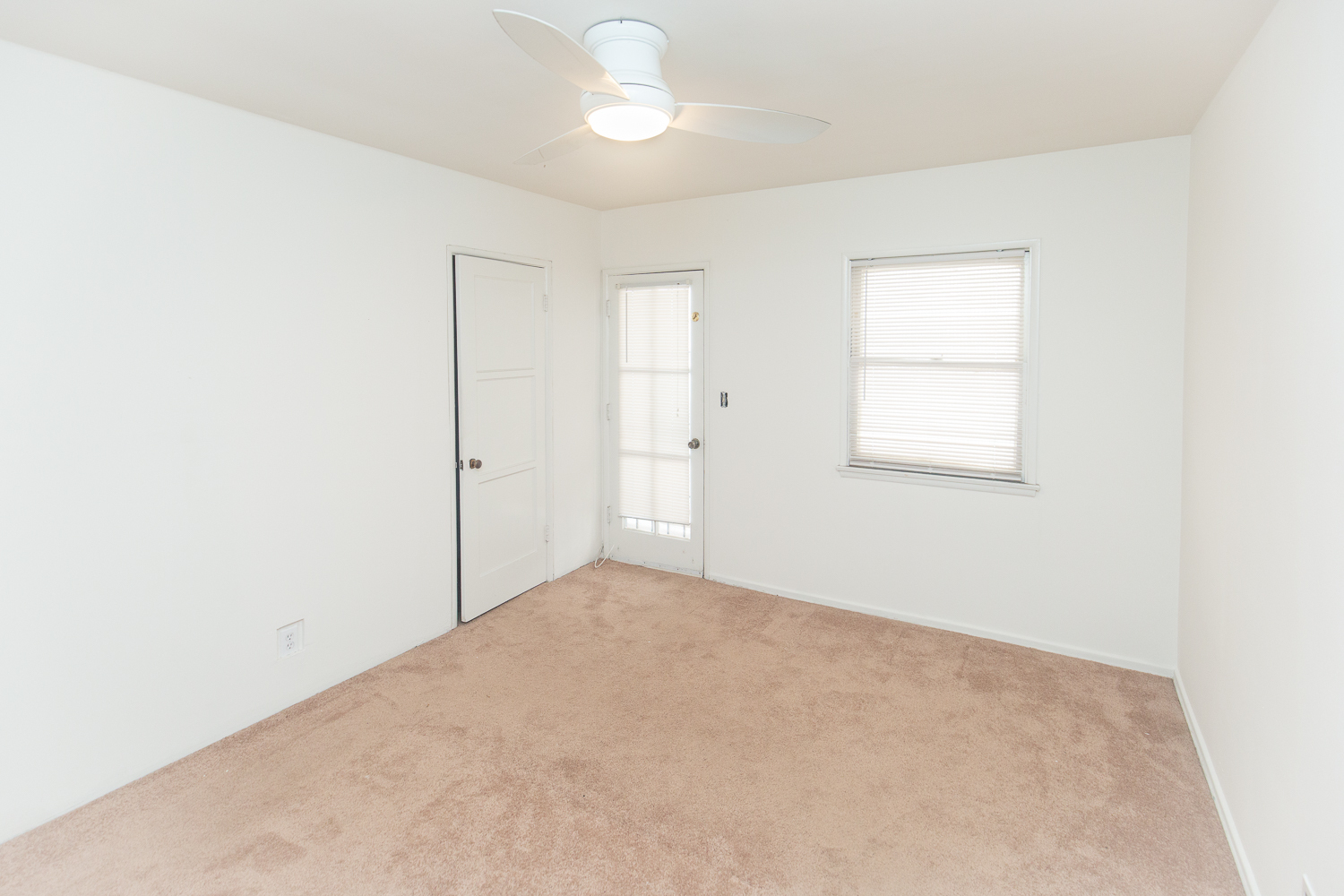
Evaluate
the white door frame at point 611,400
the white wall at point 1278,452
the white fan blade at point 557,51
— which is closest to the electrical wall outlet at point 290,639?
the white door frame at point 611,400

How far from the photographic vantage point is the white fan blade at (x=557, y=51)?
57.8 inches

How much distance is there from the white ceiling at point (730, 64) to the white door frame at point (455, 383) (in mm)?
656

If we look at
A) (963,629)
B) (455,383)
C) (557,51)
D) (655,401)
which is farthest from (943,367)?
(557,51)

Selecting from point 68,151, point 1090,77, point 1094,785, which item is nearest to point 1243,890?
point 1094,785

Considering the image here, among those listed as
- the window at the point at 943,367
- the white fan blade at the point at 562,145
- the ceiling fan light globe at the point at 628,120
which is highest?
the white fan blade at the point at 562,145

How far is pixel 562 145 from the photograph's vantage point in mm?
2352

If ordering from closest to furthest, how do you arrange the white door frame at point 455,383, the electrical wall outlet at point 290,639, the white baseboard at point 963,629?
the electrical wall outlet at point 290,639, the white baseboard at point 963,629, the white door frame at point 455,383

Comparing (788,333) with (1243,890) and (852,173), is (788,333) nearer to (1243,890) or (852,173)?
(852,173)

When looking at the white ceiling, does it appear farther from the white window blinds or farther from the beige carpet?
the beige carpet

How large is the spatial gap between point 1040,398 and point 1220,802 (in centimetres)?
180

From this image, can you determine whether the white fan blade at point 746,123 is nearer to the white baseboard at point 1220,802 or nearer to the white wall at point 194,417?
the white wall at point 194,417

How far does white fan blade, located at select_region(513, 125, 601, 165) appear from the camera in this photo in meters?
2.24

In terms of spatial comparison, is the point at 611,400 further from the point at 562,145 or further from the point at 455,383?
the point at 562,145

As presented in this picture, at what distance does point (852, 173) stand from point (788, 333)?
0.91 m
